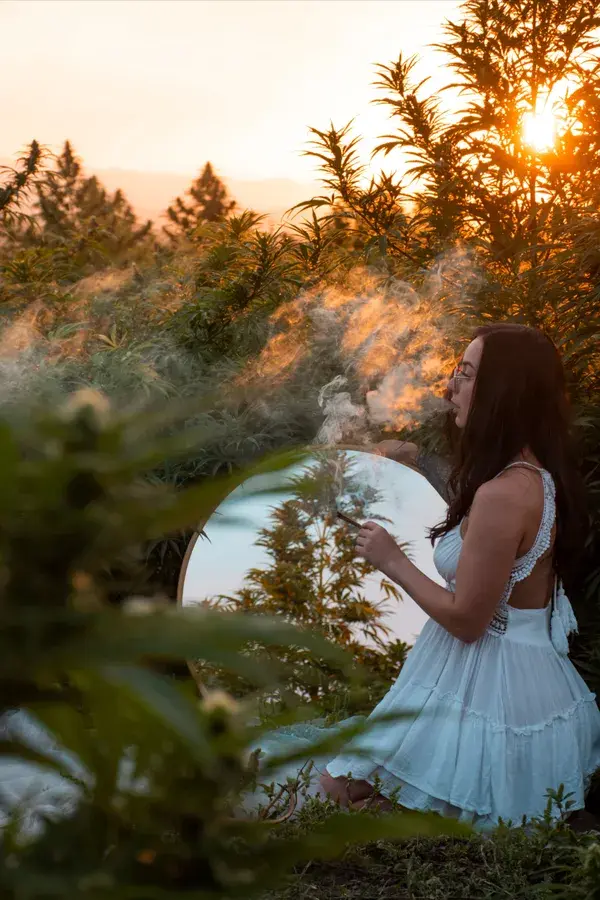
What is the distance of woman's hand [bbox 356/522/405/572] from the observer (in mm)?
2696

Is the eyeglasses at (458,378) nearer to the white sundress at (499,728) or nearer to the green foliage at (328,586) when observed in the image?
the white sundress at (499,728)

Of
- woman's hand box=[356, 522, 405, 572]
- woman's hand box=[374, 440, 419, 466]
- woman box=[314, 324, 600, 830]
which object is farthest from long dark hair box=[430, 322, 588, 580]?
woman's hand box=[374, 440, 419, 466]

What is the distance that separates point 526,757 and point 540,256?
2.24m

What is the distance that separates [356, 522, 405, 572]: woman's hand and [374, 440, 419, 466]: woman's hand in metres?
0.80

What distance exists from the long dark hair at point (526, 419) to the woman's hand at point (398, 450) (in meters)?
0.85

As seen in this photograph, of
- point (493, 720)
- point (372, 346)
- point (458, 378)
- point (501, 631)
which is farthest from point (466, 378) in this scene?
point (372, 346)

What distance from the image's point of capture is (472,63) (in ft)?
14.1

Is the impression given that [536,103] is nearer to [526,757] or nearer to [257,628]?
[526,757]

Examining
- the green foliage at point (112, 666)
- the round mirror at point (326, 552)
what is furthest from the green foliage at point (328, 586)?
the green foliage at point (112, 666)

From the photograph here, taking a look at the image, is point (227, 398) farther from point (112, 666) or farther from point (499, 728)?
point (499, 728)

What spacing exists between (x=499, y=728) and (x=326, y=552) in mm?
1231

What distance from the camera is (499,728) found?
8.41 ft

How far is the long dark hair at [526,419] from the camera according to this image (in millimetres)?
2613

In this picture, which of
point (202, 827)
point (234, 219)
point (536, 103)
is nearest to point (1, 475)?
point (202, 827)
